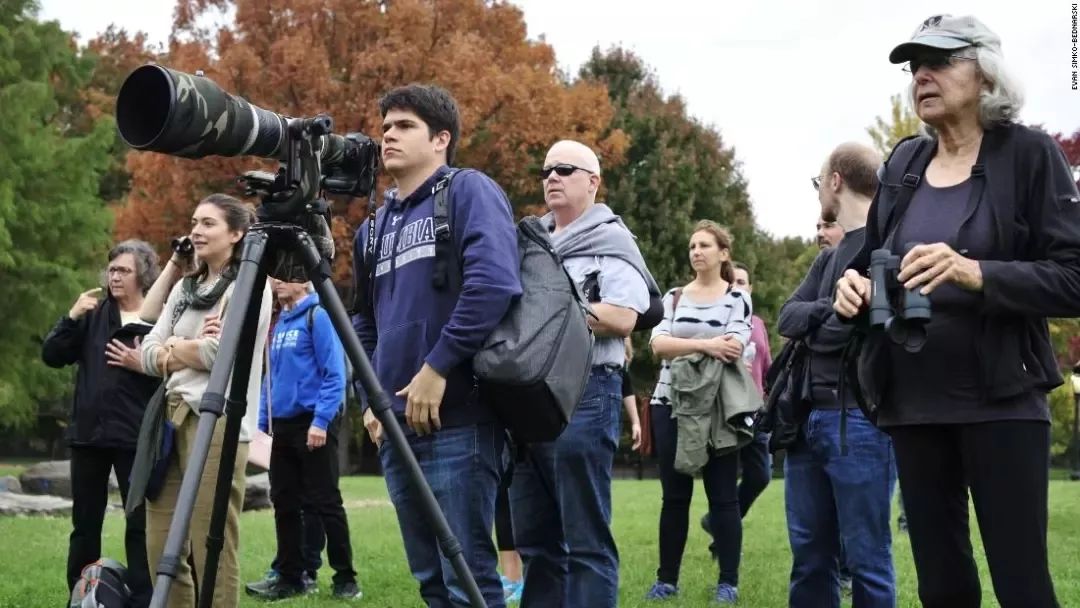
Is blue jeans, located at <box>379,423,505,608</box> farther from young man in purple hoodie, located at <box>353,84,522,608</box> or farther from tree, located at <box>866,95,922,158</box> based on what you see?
tree, located at <box>866,95,922,158</box>

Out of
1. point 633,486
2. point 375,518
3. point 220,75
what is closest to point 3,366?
point 220,75

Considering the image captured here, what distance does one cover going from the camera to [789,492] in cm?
529

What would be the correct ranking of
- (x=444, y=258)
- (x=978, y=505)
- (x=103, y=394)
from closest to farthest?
(x=978, y=505) → (x=444, y=258) → (x=103, y=394)

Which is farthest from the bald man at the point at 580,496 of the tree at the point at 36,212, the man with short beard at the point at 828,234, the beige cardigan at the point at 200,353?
the tree at the point at 36,212

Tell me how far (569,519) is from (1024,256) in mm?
2118

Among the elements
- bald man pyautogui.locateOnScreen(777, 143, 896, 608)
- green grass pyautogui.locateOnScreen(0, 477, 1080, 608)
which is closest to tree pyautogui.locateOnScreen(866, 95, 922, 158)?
green grass pyautogui.locateOnScreen(0, 477, 1080, 608)

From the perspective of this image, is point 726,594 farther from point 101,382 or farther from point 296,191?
point 296,191

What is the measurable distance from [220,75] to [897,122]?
17.3 m

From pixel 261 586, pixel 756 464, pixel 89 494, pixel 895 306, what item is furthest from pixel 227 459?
pixel 756 464

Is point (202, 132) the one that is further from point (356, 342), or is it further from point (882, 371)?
point (882, 371)

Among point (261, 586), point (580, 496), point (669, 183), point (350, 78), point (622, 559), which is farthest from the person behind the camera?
point (669, 183)

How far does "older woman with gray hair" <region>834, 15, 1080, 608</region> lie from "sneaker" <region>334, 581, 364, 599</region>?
4795 millimetres

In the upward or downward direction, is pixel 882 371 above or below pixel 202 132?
below

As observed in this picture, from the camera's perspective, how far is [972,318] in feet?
11.6
